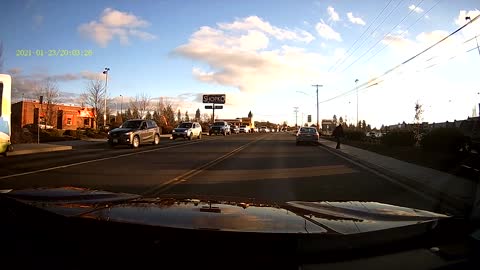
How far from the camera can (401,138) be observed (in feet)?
99.2

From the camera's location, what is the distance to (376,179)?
1354cm

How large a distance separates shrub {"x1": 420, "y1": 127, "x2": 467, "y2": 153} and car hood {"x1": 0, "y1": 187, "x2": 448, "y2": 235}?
17985mm

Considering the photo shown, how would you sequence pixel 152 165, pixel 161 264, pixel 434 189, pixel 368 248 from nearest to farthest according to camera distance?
1. pixel 161 264
2. pixel 368 248
3. pixel 434 189
4. pixel 152 165

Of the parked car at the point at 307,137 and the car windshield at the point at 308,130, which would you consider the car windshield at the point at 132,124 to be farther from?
the car windshield at the point at 308,130

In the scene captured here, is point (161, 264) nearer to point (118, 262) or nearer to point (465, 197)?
point (118, 262)

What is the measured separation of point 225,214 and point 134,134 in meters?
25.8

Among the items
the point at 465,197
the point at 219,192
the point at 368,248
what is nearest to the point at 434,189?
the point at 465,197

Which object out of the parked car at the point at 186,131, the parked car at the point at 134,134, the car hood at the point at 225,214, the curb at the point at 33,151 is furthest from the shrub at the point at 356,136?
the car hood at the point at 225,214

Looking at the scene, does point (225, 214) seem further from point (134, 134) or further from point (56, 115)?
point (56, 115)

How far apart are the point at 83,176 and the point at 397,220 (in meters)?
10.9

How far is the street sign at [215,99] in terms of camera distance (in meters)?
91.4

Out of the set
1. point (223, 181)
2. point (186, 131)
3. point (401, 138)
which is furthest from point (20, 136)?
point (401, 138)

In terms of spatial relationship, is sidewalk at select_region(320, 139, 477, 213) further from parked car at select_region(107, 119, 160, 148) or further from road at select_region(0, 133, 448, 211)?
parked car at select_region(107, 119, 160, 148)

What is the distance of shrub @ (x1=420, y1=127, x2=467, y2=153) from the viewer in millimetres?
20312
